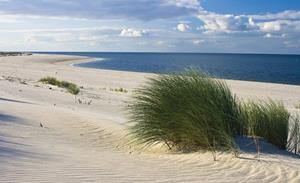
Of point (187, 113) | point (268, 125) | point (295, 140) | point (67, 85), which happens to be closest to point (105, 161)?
point (187, 113)

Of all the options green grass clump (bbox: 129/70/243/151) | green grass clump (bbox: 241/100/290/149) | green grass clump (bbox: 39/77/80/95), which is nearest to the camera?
green grass clump (bbox: 129/70/243/151)

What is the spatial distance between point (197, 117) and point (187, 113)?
214mm

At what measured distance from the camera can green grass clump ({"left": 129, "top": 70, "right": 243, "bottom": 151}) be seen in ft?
24.9

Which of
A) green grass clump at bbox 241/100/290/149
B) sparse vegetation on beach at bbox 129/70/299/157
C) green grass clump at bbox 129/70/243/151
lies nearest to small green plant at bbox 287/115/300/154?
sparse vegetation on beach at bbox 129/70/299/157

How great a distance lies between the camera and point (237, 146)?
7410 millimetres

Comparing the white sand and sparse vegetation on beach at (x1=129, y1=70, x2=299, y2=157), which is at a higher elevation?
sparse vegetation on beach at (x1=129, y1=70, x2=299, y2=157)

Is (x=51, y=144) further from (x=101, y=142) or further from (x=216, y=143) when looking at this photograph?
(x=216, y=143)

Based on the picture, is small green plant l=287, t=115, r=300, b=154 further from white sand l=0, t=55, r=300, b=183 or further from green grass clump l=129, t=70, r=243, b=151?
green grass clump l=129, t=70, r=243, b=151

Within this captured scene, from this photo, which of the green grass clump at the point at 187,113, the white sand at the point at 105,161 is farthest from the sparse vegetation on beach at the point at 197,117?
the white sand at the point at 105,161

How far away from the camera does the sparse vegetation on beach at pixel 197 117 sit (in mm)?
7621

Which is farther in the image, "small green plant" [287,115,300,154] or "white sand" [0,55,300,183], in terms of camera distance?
→ "small green plant" [287,115,300,154]

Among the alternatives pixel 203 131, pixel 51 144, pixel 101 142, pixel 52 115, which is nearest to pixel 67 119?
Answer: pixel 52 115

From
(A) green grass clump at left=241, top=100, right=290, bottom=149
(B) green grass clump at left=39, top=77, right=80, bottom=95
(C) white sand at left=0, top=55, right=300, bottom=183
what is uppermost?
(A) green grass clump at left=241, top=100, right=290, bottom=149

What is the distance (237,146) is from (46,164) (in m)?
2.95
